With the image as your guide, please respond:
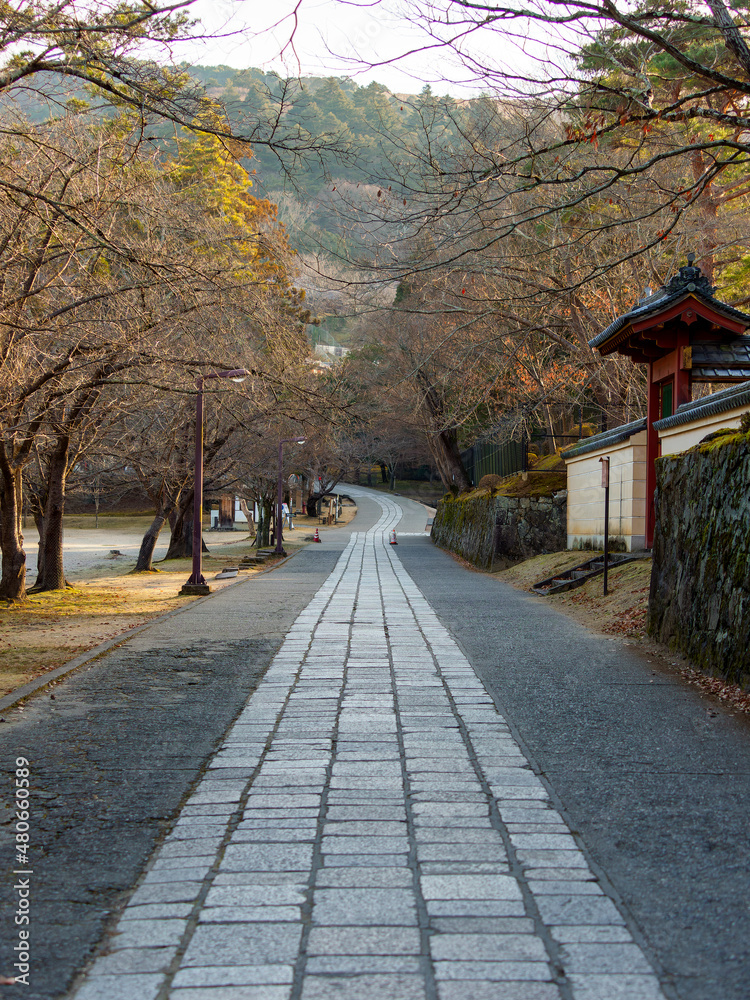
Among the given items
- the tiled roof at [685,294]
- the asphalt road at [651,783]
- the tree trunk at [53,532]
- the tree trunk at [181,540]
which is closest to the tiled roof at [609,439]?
the tiled roof at [685,294]

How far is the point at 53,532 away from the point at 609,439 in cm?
1199

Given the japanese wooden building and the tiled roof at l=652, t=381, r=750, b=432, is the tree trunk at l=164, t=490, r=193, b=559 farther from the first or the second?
the tiled roof at l=652, t=381, r=750, b=432

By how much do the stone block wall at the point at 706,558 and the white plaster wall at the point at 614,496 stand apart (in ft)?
18.2

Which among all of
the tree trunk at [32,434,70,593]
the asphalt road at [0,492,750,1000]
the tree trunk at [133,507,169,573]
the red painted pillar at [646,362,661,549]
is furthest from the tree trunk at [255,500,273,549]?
the asphalt road at [0,492,750,1000]

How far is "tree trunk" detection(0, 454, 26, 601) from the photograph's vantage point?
51.7 ft

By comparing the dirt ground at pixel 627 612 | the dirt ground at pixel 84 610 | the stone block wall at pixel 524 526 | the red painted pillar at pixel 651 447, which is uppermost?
the red painted pillar at pixel 651 447

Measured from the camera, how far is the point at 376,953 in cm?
268

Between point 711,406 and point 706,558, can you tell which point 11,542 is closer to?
point 711,406

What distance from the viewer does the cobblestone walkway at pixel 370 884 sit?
2.55 meters

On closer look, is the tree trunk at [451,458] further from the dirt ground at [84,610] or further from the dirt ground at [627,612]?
the dirt ground at [627,612]

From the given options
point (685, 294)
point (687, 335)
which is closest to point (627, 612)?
point (687, 335)

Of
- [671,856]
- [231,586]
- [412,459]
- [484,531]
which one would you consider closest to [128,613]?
[231,586]

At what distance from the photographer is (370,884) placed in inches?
125

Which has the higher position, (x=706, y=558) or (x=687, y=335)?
(x=687, y=335)
